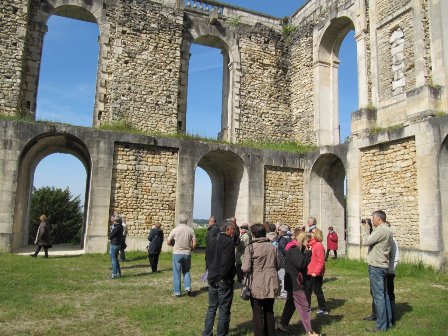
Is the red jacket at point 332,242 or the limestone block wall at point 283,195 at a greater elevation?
the limestone block wall at point 283,195

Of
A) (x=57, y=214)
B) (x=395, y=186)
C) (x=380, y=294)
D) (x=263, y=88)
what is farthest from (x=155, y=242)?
(x=57, y=214)

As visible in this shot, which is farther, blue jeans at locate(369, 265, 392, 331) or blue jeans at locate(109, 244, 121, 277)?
blue jeans at locate(109, 244, 121, 277)

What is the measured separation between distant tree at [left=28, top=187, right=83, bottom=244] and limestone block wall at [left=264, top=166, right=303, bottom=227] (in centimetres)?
1903

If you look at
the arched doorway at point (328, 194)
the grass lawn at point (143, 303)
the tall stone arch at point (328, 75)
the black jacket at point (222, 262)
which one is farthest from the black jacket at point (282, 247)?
the tall stone arch at point (328, 75)

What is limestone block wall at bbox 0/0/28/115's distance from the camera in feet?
45.6

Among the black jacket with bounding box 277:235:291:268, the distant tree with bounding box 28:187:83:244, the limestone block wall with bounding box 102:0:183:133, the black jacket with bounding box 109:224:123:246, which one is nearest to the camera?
the black jacket with bounding box 277:235:291:268

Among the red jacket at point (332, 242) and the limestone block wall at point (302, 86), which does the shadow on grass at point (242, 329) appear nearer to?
the red jacket at point (332, 242)

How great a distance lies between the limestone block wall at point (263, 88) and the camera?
1747cm

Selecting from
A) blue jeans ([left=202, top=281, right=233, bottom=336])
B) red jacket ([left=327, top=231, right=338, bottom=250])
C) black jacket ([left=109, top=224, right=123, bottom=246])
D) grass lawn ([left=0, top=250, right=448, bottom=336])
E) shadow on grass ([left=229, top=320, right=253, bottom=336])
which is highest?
black jacket ([left=109, top=224, right=123, bottom=246])

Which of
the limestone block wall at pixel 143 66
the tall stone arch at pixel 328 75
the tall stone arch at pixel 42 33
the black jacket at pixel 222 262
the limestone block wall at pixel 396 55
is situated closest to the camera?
the black jacket at pixel 222 262

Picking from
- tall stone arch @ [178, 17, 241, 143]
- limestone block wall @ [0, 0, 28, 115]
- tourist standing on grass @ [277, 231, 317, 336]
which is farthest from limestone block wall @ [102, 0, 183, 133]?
tourist standing on grass @ [277, 231, 317, 336]

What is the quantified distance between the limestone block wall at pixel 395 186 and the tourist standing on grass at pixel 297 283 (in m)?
6.99

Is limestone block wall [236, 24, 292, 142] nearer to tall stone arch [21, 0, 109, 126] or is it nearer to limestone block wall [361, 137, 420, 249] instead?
limestone block wall [361, 137, 420, 249]

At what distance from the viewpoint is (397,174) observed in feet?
39.3
